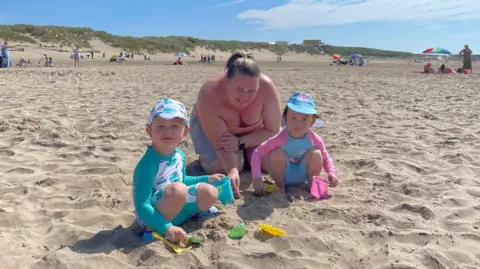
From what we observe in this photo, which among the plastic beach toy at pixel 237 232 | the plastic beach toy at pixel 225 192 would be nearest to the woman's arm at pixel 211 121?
the plastic beach toy at pixel 225 192

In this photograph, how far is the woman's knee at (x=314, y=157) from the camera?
3365 mm

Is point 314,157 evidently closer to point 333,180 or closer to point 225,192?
point 333,180

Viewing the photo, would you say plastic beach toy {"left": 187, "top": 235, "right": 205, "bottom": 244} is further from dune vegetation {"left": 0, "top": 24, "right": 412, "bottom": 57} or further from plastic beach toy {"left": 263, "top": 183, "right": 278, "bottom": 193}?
dune vegetation {"left": 0, "top": 24, "right": 412, "bottom": 57}

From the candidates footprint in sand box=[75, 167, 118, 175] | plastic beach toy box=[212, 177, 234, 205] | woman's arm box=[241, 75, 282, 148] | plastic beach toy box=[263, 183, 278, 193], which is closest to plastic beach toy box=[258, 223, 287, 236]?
plastic beach toy box=[212, 177, 234, 205]

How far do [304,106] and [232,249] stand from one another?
1253mm

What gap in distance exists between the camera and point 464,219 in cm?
286

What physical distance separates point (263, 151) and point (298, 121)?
436mm

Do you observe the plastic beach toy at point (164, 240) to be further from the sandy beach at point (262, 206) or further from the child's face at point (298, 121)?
the child's face at point (298, 121)

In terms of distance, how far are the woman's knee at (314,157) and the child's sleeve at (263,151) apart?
236 millimetres

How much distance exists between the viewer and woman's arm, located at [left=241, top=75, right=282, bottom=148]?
3.81m

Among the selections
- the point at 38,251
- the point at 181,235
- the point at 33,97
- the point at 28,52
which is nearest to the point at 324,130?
the point at 181,235

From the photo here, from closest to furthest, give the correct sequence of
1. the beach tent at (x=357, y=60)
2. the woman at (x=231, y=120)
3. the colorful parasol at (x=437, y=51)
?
1. the woman at (x=231, y=120)
2. the colorful parasol at (x=437, y=51)
3. the beach tent at (x=357, y=60)

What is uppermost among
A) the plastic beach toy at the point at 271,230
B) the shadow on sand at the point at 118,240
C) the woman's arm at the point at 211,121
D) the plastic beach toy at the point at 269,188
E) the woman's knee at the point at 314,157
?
the woman's arm at the point at 211,121

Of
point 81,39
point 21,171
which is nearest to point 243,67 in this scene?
point 21,171
